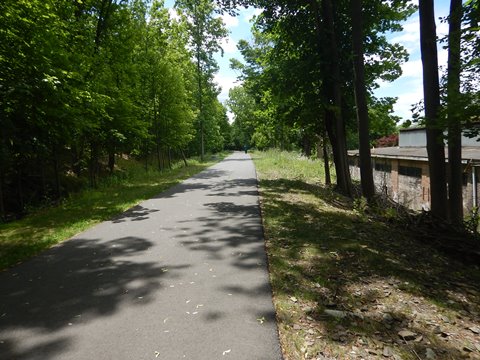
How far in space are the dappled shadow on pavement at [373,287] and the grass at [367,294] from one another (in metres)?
0.01

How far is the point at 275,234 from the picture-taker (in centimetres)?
692

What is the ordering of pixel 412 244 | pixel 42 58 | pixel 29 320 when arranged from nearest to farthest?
pixel 29 320
pixel 412 244
pixel 42 58

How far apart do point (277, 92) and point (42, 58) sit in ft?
27.2

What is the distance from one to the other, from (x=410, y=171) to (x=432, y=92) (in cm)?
1232

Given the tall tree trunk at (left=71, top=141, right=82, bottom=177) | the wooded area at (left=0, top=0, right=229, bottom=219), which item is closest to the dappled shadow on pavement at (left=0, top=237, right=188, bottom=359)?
the wooded area at (left=0, top=0, right=229, bottom=219)

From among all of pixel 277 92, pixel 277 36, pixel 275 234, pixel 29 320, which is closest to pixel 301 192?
pixel 277 92

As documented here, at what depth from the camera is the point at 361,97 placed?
1092 centimetres

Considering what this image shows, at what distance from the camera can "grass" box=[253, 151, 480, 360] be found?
3.15 meters

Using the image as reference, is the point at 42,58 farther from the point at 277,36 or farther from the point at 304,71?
the point at 277,36

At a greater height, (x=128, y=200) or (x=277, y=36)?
(x=277, y=36)

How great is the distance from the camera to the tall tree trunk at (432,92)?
25.8ft

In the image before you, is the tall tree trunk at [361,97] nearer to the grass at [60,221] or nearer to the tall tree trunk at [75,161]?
the grass at [60,221]

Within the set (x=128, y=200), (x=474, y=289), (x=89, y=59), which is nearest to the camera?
(x=474, y=289)

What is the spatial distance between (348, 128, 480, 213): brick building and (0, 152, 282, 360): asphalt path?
8653 millimetres
